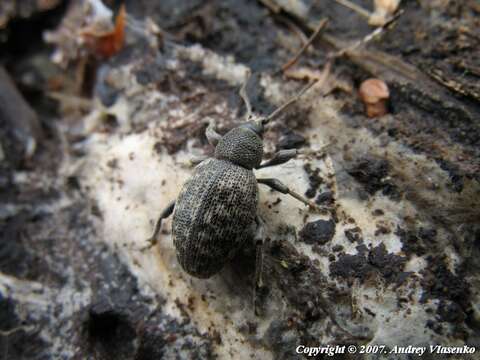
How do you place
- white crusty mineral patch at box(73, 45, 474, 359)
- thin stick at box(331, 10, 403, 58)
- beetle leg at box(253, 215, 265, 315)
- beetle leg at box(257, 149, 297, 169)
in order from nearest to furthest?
white crusty mineral patch at box(73, 45, 474, 359) → beetle leg at box(253, 215, 265, 315) → beetle leg at box(257, 149, 297, 169) → thin stick at box(331, 10, 403, 58)

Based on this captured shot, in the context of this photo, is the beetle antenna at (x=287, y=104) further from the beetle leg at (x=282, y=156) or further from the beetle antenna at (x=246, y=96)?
the beetle leg at (x=282, y=156)

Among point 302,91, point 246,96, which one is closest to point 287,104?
point 302,91

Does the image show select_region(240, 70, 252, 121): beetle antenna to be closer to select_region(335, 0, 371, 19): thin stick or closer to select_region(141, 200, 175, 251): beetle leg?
select_region(141, 200, 175, 251): beetle leg

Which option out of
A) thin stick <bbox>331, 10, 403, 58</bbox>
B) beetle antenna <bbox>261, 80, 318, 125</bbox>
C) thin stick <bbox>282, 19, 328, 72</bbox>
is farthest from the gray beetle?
thin stick <bbox>331, 10, 403, 58</bbox>

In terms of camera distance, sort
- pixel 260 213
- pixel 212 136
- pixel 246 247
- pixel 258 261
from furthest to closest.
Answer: pixel 212 136 < pixel 260 213 < pixel 246 247 < pixel 258 261

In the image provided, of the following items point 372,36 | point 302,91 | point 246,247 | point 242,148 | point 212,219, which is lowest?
point 246,247

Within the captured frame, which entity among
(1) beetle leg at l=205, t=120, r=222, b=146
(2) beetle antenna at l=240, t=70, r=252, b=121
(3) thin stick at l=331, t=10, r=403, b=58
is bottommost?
(1) beetle leg at l=205, t=120, r=222, b=146

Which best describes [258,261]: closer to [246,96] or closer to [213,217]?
[213,217]
